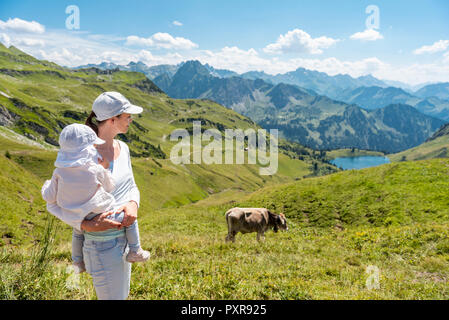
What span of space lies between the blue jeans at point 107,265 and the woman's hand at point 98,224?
31 cm

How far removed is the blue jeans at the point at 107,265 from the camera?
4.28 meters

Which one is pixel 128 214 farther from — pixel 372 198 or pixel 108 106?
pixel 372 198

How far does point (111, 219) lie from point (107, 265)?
0.80m

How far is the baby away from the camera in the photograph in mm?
3900

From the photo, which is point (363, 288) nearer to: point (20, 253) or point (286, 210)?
point (20, 253)

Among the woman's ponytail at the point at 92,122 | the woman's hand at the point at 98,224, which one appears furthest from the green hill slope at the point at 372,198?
the woman's ponytail at the point at 92,122

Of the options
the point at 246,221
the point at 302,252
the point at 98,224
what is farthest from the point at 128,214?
the point at 246,221

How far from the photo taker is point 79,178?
396cm

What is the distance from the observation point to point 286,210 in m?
27.5

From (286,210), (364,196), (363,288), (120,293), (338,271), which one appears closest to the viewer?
(120,293)

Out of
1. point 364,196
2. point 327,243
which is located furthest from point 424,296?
point 364,196

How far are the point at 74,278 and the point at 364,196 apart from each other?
1043 inches

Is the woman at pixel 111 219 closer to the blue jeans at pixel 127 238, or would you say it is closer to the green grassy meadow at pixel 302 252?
the blue jeans at pixel 127 238
